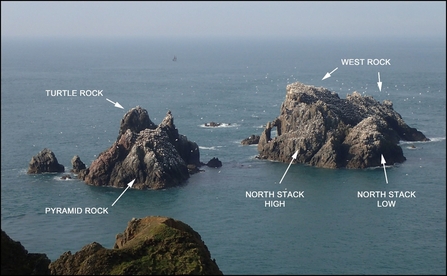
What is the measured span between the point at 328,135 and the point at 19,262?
2573 inches

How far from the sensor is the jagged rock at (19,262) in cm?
3038

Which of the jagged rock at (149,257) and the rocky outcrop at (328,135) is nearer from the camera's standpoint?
the jagged rock at (149,257)

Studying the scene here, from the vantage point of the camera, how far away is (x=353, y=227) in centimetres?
6831

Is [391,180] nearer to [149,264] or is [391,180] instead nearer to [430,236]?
[430,236]

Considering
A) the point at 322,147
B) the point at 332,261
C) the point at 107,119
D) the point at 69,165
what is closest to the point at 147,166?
the point at 69,165

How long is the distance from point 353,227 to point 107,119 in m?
68.3

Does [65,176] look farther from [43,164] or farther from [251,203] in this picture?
[251,203]

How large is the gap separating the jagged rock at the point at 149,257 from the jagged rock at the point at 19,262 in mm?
2039

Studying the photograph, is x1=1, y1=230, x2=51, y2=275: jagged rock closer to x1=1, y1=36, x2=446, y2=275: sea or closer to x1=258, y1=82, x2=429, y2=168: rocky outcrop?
x1=1, y1=36, x2=446, y2=275: sea

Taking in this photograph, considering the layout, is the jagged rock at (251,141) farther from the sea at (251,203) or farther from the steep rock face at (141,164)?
the steep rock face at (141,164)

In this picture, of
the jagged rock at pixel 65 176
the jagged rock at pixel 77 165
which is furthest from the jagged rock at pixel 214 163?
the jagged rock at pixel 65 176

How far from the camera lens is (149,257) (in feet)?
112

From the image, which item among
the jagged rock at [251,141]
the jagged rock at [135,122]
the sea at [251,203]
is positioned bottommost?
the sea at [251,203]

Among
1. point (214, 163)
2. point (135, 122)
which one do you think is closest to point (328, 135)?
point (214, 163)
